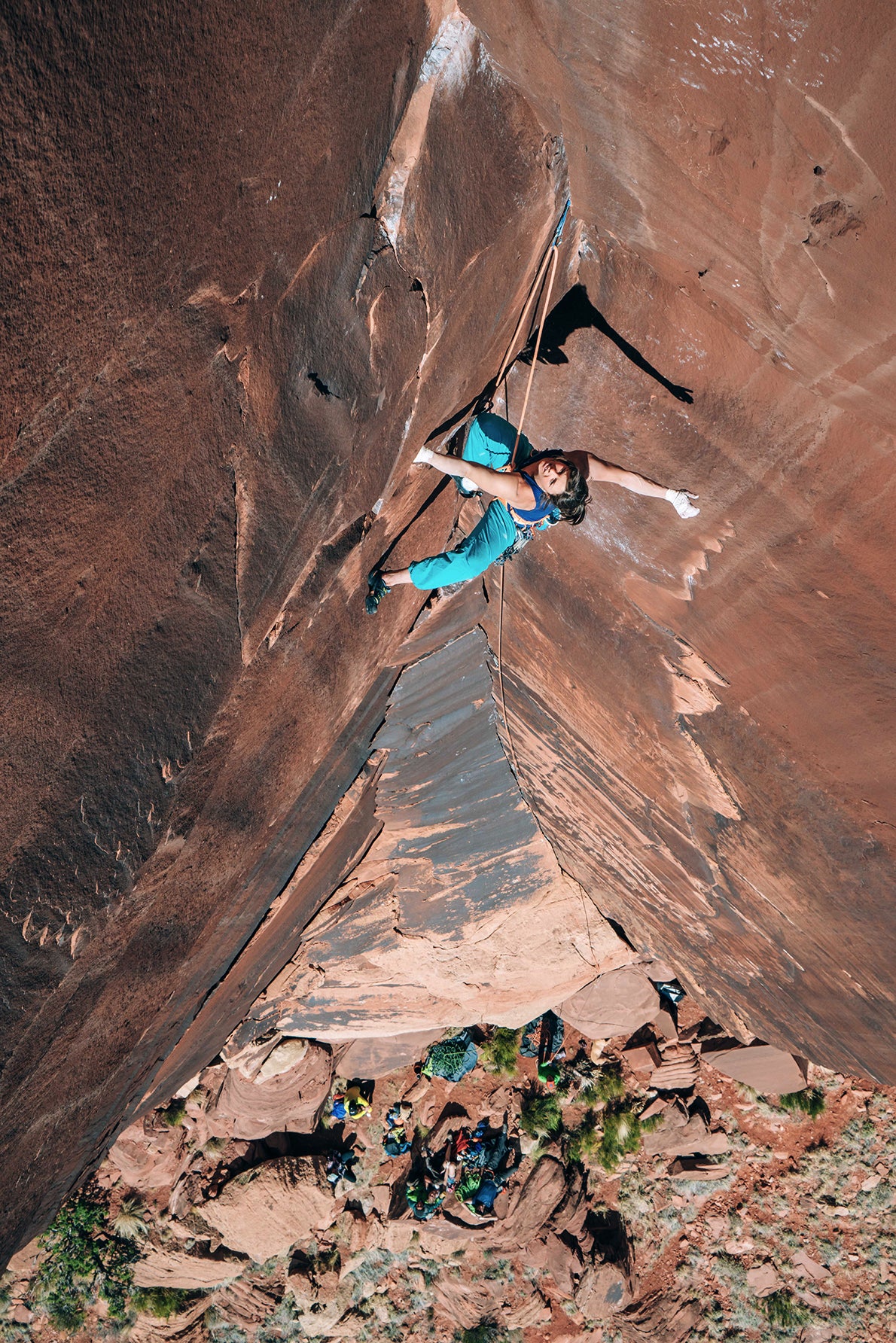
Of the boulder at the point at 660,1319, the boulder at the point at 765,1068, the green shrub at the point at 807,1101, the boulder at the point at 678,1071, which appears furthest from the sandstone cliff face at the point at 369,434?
the boulder at the point at 660,1319

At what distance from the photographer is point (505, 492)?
2715 millimetres

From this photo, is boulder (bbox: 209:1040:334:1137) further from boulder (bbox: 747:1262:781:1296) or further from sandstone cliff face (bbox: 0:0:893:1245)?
boulder (bbox: 747:1262:781:1296)

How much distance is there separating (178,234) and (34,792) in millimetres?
1251

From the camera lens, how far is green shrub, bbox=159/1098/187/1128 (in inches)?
257

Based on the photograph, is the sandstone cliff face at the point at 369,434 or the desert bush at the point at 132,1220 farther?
the desert bush at the point at 132,1220

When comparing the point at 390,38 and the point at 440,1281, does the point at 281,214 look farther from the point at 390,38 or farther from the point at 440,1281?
the point at 440,1281

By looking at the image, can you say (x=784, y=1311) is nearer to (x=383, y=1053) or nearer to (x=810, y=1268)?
(x=810, y=1268)

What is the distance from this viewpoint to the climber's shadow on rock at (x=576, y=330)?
99.9 inches

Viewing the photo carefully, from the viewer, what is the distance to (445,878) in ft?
15.7

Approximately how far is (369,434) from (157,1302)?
27.4 ft

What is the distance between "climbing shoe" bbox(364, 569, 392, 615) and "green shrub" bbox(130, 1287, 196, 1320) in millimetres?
7409

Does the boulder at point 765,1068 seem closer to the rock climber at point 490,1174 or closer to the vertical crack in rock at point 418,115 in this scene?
the rock climber at point 490,1174

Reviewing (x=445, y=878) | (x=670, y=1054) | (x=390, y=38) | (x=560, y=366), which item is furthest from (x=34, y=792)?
(x=670, y=1054)

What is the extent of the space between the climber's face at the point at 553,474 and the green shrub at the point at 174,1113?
248 inches
